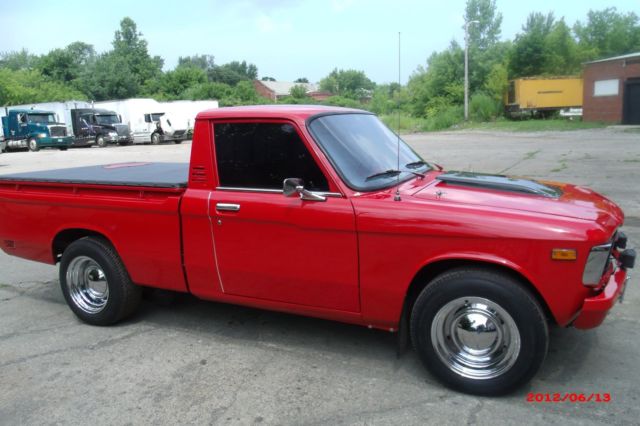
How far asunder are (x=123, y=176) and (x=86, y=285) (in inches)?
39.3

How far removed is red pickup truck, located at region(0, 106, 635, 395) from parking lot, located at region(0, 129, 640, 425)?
0.28 metres

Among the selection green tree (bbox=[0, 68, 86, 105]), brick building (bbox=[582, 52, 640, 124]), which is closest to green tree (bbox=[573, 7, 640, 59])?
brick building (bbox=[582, 52, 640, 124])

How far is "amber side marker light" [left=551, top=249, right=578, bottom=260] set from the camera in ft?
9.81

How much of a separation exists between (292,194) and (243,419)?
4.60ft

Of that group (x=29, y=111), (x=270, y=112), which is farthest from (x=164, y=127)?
(x=270, y=112)

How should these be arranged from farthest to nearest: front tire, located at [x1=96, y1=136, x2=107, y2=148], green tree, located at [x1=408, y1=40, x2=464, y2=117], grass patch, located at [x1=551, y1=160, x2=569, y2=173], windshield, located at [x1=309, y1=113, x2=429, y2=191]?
green tree, located at [x1=408, y1=40, x2=464, y2=117]
front tire, located at [x1=96, y1=136, x2=107, y2=148]
grass patch, located at [x1=551, y1=160, x2=569, y2=173]
windshield, located at [x1=309, y1=113, x2=429, y2=191]

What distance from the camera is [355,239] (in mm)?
3480

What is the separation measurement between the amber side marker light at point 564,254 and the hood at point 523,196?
272mm

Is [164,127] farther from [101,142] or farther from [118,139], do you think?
[101,142]

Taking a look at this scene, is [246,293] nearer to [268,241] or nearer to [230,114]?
[268,241]

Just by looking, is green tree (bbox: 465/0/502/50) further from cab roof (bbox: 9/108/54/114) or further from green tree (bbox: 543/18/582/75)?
cab roof (bbox: 9/108/54/114)

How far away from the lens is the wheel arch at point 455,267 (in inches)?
125

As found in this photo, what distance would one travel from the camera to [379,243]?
11.2 feet

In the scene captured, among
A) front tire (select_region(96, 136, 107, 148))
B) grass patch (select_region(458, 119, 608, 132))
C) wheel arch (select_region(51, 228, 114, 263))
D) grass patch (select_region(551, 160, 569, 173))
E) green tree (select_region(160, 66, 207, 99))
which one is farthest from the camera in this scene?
green tree (select_region(160, 66, 207, 99))
